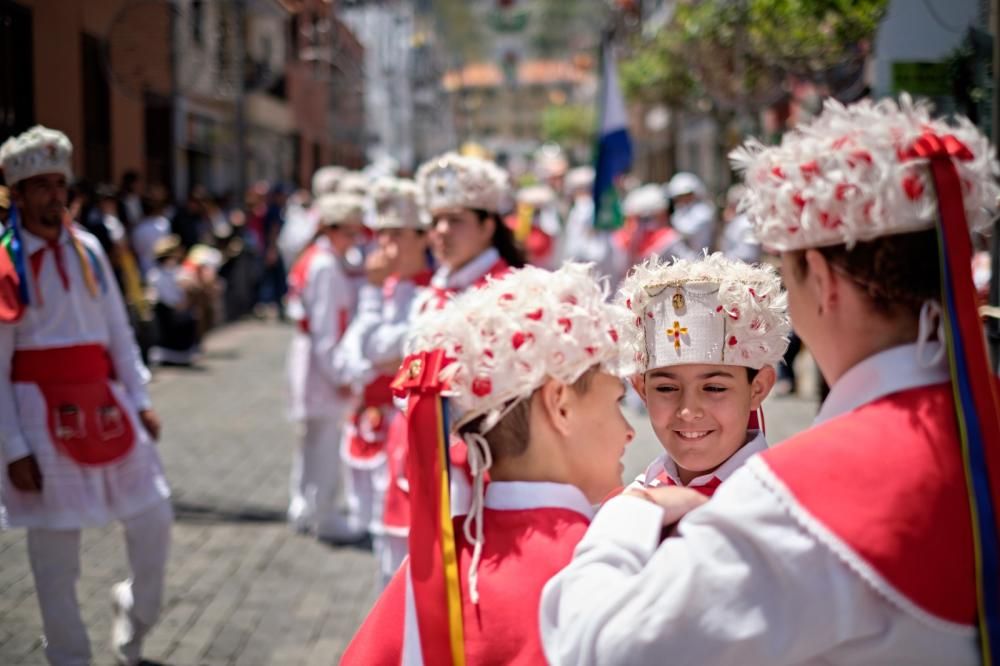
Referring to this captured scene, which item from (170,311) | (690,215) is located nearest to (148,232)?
(170,311)

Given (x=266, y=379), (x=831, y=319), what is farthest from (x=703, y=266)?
(x=266, y=379)

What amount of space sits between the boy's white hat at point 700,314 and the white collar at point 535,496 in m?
0.31

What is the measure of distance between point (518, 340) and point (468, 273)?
2525mm

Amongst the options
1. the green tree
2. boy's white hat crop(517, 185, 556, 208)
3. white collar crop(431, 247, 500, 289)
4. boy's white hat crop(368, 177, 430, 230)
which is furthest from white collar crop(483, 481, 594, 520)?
the green tree

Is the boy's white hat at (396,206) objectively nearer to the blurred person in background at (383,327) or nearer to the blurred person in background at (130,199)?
the blurred person in background at (383,327)

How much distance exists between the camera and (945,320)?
1628mm

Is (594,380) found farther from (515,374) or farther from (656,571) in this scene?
(656,571)

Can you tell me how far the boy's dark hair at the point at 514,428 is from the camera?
2312 mm

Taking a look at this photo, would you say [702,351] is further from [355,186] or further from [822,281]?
[355,186]

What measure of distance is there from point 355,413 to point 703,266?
429 centimetres

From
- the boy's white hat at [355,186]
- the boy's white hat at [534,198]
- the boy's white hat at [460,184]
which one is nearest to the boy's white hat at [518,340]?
the boy's white hat at [460,184]

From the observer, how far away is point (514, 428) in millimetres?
2332

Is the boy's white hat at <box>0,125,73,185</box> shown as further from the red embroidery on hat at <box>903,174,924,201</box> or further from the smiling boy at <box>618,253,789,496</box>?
the red embroidery on hat at <box>903,174,924,201</box>

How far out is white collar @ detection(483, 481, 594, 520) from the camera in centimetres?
231
